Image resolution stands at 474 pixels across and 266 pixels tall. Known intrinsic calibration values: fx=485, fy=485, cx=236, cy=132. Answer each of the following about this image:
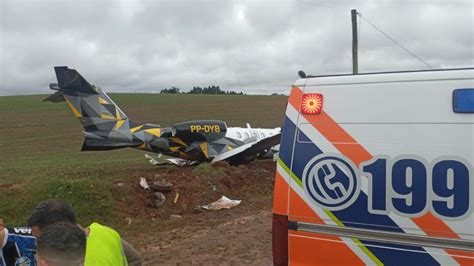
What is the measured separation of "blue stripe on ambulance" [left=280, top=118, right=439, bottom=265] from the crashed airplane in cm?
1372

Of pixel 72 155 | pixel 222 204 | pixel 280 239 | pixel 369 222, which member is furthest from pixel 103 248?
pixel 72 155

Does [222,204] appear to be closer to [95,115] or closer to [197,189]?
[197,189]

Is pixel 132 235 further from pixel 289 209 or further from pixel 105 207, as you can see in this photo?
pixel 289 209

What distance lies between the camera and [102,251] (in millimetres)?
2627

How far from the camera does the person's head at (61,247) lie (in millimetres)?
2094

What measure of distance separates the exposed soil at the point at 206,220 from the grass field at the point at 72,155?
833mm

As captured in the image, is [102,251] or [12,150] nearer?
[102,251]

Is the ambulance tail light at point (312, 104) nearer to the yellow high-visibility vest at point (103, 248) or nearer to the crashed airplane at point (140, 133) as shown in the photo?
the yellow high-visibility vest at point (103, 248)

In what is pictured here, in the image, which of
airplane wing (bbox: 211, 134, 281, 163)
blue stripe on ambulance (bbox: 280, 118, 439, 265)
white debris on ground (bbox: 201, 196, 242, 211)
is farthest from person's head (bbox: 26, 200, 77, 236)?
airplane wing (bbox: 211, 134, 281, 163)

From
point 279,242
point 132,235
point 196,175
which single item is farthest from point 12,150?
point 279,242

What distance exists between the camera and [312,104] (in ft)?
10.7

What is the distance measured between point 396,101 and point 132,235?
7.23m

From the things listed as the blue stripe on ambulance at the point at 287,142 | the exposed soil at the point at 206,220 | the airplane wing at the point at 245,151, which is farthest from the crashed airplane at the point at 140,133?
the blue stripe on ambulance at the point at 287,142

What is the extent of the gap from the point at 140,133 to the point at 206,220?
25.7 ft
